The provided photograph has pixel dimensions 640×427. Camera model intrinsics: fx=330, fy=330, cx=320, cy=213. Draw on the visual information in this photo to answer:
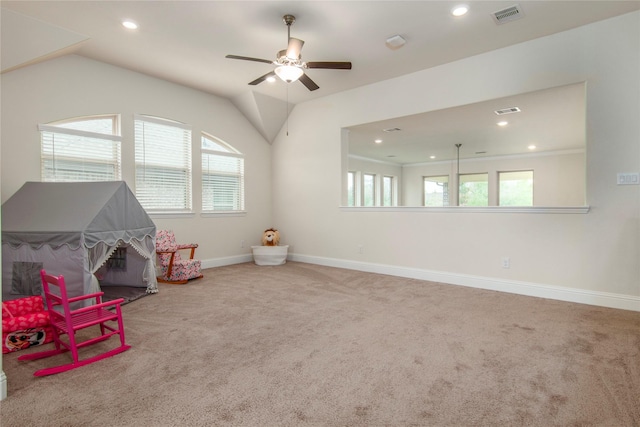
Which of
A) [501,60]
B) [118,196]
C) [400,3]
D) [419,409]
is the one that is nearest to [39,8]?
[118,196]

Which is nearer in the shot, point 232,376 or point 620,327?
point 232,376

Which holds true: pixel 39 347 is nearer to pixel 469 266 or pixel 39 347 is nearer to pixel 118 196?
pixel 118 196

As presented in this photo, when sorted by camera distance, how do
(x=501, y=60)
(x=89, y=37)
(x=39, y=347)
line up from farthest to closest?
(x=501, y=60), (x=89, y=37), (x=39, y=347)

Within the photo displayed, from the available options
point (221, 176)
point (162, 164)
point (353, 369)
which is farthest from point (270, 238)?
point (353, 369)

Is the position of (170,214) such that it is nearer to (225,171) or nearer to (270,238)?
(225,171)

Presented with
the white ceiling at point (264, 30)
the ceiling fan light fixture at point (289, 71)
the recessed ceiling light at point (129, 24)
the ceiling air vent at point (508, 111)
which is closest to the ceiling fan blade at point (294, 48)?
the ceiling fan light fixture at point (289, 71)

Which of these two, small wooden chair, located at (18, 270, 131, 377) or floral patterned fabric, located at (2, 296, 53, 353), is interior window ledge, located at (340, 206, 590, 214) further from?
floral patterned fabric, located at (2, 296, 53, 353)

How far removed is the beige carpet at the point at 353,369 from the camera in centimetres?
181

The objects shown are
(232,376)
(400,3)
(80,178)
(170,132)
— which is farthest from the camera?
(170,132)

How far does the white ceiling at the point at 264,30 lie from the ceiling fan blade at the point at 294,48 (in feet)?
1.19

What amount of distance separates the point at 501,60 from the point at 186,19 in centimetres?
382

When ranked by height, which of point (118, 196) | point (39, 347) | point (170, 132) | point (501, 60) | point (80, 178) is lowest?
point (39, 347)

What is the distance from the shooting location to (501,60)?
421cm

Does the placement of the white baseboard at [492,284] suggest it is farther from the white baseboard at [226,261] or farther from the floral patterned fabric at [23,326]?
the floral patterned fabric at [23,326]
